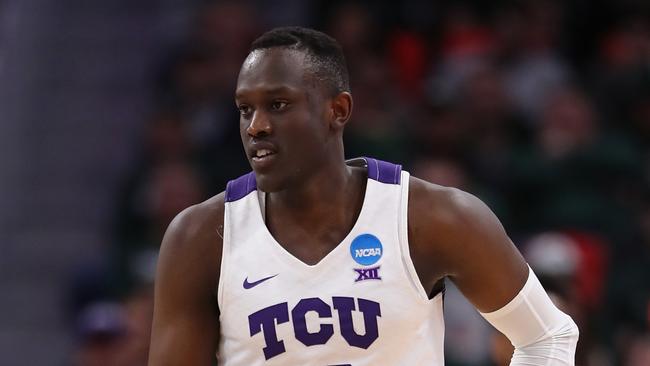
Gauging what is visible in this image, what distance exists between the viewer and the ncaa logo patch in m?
3.94

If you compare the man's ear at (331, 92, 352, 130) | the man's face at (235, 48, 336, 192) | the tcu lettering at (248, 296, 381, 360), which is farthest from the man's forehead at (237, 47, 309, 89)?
the tcu lettering at (248, 296, 381, 360)

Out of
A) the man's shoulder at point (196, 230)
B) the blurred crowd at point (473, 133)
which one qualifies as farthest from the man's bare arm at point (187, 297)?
the blurred crowd at point (473, 133)

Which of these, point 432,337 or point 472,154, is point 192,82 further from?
point 432,337

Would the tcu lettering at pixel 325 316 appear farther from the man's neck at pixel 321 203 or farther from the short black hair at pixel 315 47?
the short black hair at pixel 315 47

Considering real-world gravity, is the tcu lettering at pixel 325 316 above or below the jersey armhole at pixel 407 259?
below

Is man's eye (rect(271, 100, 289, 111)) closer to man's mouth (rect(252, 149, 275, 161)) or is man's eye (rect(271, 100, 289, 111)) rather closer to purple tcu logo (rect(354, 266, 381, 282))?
man's mouth (rect(252, 149, 275, 161))

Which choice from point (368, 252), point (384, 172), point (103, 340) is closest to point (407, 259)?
point (368, 252)

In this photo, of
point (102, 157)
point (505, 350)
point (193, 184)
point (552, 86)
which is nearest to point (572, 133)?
point (552, 86)

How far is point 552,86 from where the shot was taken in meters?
8.48

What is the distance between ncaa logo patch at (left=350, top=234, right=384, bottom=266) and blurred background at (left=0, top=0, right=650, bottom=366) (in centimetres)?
229

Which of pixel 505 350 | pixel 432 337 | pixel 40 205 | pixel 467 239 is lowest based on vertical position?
pixel 40 205

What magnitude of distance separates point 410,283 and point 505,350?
1347mm

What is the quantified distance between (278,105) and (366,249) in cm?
51

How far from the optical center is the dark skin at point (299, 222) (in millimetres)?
3863
